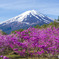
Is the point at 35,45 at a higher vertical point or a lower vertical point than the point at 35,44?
lower

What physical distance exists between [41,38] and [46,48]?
3.43ft

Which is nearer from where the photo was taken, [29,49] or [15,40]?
[15,40]

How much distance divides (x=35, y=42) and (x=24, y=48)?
154 centimetres

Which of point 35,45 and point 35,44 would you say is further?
point 35,45

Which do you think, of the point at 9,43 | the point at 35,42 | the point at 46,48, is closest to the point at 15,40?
the point at 9,43

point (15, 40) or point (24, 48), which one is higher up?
point (15, 40)

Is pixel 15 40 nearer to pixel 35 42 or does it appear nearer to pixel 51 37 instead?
pixel 35 42

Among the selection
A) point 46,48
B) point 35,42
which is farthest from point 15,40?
point 46,48

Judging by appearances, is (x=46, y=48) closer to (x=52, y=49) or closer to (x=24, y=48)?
(x=52, y=49)

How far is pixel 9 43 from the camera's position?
1450 cm

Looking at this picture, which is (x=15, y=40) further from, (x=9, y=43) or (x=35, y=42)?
(x=35, y=42)

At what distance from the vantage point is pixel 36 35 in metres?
14.4

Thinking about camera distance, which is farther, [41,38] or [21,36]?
[21,36]

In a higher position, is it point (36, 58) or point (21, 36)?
point (21, 36)
